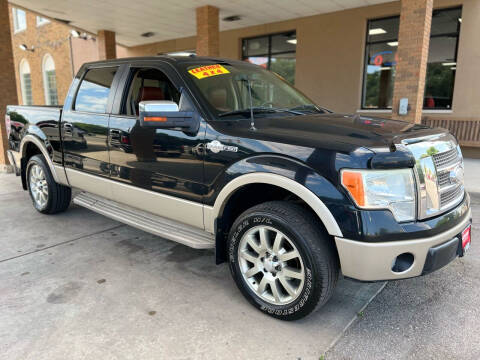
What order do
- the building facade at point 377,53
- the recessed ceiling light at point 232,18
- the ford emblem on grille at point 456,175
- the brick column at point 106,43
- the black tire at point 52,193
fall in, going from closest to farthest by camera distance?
1. the ford emblem on grille at point 456,175
2. the black tire at point 52,193
3. the building facade at point 377,53
4. the recessed ceiling light at point 232,18
5. the brick column at point 106,43

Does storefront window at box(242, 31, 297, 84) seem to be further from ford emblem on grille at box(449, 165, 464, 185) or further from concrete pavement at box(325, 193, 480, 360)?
concrete pavement at box(325, 193, 480, 360)

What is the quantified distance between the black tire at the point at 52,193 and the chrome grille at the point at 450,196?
14.7 feet

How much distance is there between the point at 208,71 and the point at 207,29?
8104 mm

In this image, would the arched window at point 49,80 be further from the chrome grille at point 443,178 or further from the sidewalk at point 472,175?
the chrome grille at point 443,178

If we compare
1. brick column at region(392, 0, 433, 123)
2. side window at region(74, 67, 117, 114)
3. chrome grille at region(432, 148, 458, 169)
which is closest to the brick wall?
side window at region(74, 67, 117, 114)

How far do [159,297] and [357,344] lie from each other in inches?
60.6

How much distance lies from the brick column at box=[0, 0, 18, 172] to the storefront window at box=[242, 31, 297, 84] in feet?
23.8

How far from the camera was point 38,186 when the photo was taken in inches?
202

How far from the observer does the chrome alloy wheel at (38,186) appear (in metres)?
4.98

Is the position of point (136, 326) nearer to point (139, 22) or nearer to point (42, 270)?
point (42, 270)

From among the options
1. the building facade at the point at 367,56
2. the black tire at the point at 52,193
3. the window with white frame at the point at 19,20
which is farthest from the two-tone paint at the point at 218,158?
the window with white frame at the point at 19,20

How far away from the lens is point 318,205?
2340 mm

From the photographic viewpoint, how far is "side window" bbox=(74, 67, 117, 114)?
393 centimetres

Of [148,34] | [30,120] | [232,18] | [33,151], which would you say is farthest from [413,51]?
[148,34]
